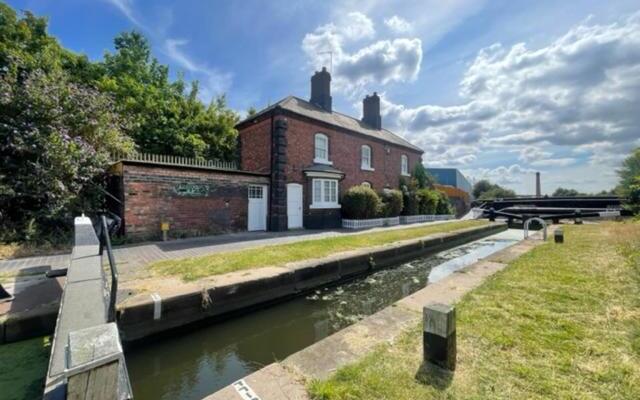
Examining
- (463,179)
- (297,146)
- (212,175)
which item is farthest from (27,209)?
(463,179)

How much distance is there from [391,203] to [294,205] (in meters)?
6.20

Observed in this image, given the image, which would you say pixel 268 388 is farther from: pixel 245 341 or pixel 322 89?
pixel 322 89

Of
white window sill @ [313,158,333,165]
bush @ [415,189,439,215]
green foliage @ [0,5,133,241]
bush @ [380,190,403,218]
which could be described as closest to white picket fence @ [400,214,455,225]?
bush @ [415,189,439,215]

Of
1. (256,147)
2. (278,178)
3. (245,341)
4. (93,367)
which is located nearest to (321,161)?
(278,178)

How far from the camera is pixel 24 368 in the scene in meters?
2.96

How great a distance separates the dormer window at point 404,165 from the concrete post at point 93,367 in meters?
20.2

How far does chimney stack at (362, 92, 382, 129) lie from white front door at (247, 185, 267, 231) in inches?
461

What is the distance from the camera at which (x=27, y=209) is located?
7934 millimetres

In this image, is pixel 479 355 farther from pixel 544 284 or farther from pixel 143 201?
pixel 143 201

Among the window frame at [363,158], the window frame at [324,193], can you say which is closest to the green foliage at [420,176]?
the window frame at [363,158]

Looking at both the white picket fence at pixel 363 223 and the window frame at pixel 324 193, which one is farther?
the white picket fence at pixel 363 223

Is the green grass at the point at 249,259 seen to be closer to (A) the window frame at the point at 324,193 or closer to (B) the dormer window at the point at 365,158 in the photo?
(A) the window frame at the point at 324,193

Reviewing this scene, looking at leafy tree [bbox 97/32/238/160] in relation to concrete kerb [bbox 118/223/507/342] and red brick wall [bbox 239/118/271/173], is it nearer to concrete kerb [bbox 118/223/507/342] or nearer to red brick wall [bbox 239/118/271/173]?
red brick wall [bbox 239/118/271/173]

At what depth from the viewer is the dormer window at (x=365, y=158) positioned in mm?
16914
